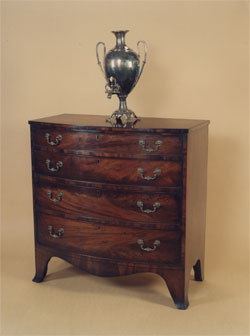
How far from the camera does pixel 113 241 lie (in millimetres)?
2947

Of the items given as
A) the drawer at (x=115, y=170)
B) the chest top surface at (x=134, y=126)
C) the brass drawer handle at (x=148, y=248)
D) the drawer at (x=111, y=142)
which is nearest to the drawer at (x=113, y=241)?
the brass drawer handle at (x=148, y=248)

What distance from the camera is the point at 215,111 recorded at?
142 inches

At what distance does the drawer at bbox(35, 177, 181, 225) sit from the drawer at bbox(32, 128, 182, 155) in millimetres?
229

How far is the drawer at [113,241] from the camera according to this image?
2855 millimetres

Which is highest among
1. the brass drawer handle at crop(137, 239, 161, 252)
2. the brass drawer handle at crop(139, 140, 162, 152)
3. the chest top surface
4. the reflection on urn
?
the reflection on urn

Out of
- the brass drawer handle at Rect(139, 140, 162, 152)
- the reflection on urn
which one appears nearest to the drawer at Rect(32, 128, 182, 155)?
the brass drawer handle at Rect(139, 140, 162, 152)

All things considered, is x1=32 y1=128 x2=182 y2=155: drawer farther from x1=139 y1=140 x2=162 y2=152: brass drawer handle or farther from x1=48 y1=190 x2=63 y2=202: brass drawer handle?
x1=48 y1=190 x2=63 y2=202: brass drawer handle

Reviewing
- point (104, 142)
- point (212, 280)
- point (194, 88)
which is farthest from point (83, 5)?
point (212, 280)

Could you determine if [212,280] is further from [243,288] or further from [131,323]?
[131,323]

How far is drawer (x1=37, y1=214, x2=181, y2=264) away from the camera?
112 inches

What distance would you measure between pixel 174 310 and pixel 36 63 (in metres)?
2.10

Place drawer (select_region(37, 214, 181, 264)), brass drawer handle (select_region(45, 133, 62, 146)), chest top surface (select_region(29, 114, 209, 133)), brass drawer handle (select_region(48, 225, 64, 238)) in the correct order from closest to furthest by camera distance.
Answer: chest top surface (select_region(29, 114, 209, 133)), drawer (select_region(37, 214, 181, 264)), brass drawer handle (select_region(45, 133, 62, 146)), brass drawer handle (select_region(48, 225, 64, 238))

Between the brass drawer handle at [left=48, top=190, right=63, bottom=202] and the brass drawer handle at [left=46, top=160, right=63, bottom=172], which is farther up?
the brass drawer handle at [left=46, top=160, right=63, bottom=172]

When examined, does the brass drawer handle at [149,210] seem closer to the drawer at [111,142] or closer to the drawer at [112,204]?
the drawer at [112,204]
